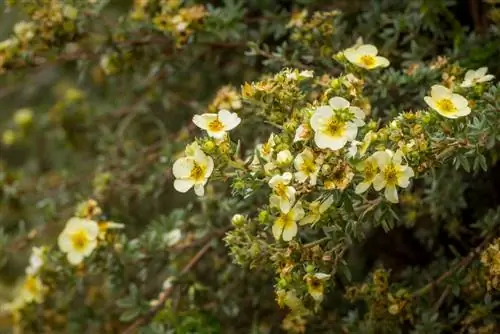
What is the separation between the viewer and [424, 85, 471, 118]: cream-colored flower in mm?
1024

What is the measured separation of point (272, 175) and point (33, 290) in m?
0.66

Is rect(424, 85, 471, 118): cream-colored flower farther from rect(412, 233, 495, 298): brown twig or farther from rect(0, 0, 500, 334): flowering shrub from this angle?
rect(412, 233, 495, 298): brown twig

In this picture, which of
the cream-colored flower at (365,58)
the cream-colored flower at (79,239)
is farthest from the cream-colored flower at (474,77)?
the cream-colored flower at (79,239)

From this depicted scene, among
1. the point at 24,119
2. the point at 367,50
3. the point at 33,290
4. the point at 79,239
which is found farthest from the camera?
the point at 24,119

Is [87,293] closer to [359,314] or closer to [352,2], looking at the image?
[359,314]

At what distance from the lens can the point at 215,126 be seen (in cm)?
106

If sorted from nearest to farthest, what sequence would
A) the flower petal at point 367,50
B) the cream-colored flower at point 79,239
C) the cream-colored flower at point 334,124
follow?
the cream-colored flower at point 334,124, the flower petal at point 367,50, the cream-colored flower at point 79,239

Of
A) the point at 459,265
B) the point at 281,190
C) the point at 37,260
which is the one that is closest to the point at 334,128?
the point at 281,190

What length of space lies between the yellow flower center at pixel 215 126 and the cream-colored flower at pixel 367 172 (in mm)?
212

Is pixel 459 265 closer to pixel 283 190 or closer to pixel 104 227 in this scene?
pixel 283 190

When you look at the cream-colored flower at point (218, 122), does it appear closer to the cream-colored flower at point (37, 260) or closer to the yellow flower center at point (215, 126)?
the yellow flower center at point (215, 126)

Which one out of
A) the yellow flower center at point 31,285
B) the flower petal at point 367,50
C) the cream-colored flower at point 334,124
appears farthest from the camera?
the yellow flower center at point 31,285

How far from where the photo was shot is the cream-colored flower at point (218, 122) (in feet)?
3.44

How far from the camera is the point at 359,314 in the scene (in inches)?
55.7
